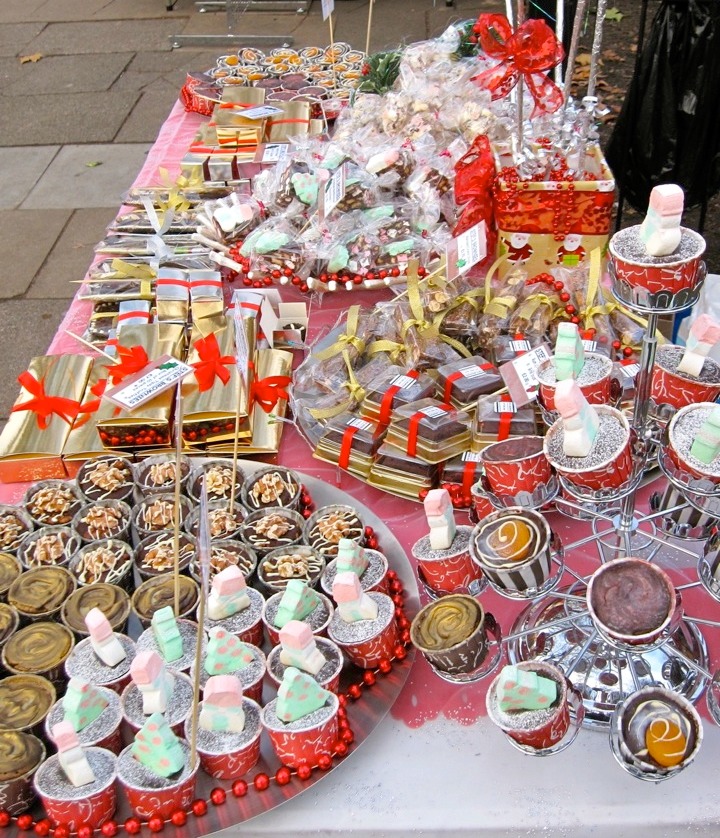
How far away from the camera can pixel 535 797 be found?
56.3 inches

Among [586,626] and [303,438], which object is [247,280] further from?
[586,626]

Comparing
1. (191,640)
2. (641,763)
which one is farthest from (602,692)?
(191,640)

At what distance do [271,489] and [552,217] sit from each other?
1098mm

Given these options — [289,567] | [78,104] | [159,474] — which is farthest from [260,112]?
[78,104]

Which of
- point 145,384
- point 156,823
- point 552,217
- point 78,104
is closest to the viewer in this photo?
point 156,823

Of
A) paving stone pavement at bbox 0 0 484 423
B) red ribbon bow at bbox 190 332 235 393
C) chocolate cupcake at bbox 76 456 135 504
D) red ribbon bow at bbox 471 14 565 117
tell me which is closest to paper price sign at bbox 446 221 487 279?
red ribbon bow at bbox 471 14 565 117

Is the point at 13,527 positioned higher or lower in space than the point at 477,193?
lower

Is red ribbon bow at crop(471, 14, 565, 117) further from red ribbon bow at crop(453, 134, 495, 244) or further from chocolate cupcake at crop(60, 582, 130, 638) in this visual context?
chocolate cupcake at crop(60, 582, 130, 638)

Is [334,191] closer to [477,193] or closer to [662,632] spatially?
[477,193]

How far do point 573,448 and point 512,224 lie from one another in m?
1.34

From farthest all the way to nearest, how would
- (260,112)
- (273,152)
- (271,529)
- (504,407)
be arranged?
(260,112) → (273,152) → (504,407) → (271,529)

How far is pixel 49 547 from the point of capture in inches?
71.6

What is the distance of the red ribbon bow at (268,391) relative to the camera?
2.28 meters

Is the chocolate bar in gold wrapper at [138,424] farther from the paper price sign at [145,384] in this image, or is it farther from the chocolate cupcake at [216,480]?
the chocolate cupcake at [216,480]
